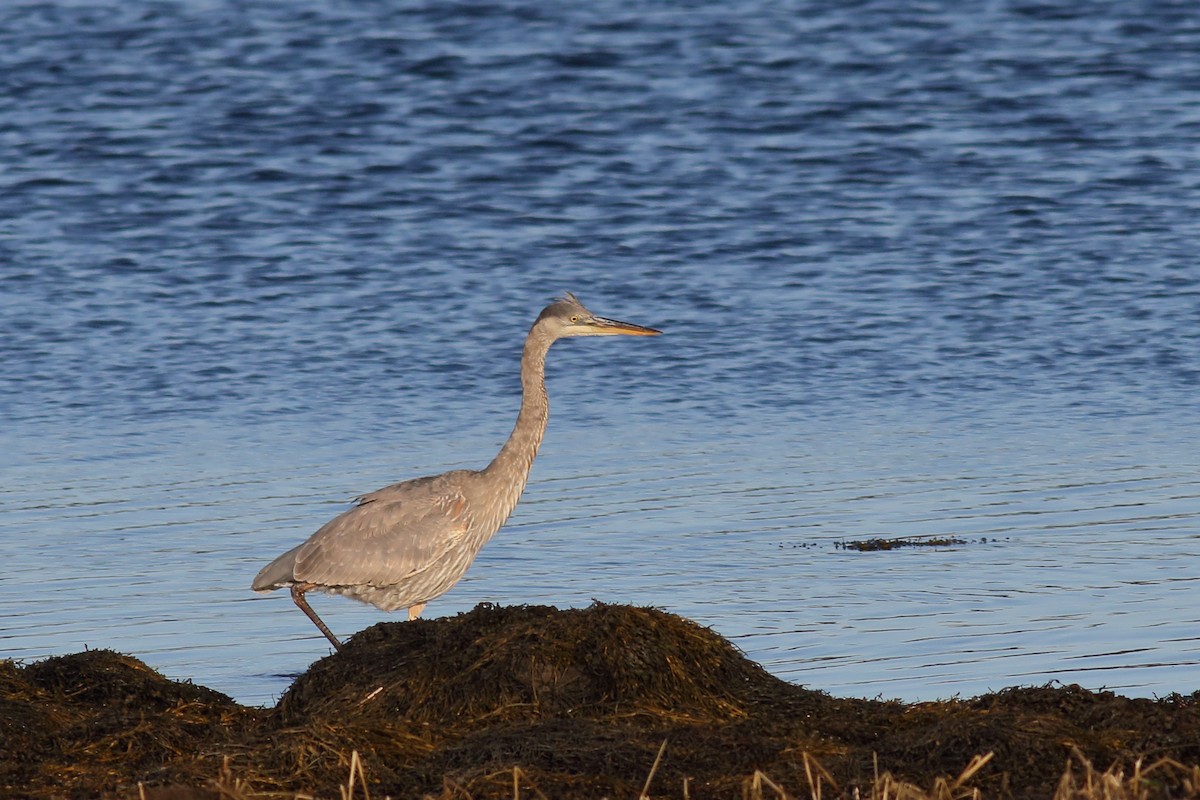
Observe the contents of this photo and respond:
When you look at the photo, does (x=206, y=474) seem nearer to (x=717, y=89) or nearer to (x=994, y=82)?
(x=717, y=89)

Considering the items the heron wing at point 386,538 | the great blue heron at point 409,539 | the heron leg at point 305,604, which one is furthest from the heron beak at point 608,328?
the heron leg at point 305,604

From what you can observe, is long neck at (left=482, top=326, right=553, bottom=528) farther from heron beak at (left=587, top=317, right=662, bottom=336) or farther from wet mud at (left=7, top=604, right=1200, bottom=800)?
wet mud at (left=7, top=604, right=1200, bottom=800)

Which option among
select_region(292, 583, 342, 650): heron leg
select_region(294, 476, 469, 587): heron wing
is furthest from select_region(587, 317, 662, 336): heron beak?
select_region(292, 583, 342, 650): heron leg

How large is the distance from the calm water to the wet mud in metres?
0.92

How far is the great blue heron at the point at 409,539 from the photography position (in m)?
8.99

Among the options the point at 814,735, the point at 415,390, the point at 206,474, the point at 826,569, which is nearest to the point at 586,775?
the point at 814,735

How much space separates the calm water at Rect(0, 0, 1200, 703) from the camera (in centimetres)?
965

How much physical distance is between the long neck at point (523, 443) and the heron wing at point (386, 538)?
0.84 ft

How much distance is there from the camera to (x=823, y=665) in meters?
8.38

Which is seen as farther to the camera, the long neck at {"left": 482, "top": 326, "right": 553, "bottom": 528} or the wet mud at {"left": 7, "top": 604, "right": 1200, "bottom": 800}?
the long neck at {"left": 482, "top": 326, "right": 553, "bottom": 528}

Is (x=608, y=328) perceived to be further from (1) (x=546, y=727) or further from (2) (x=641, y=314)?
(2) (x=641, y=314)

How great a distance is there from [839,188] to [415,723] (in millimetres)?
13058

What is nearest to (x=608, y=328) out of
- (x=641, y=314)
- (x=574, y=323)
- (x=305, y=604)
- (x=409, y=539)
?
(x=574, y=323)

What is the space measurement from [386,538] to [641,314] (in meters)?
6.94
